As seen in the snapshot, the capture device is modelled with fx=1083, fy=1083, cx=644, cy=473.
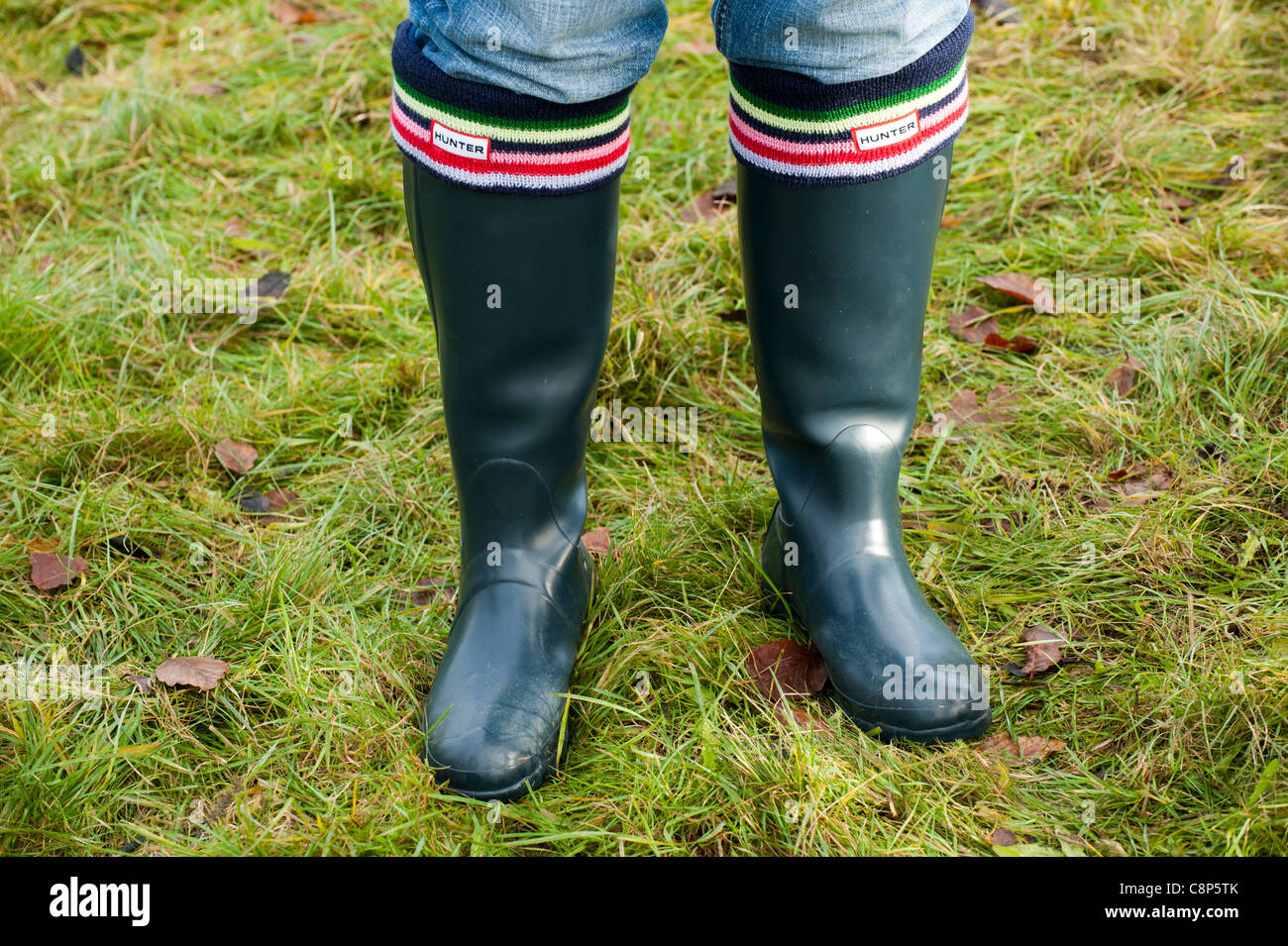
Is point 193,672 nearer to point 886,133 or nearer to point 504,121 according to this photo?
point 504,121

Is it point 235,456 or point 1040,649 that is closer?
point 1040,649

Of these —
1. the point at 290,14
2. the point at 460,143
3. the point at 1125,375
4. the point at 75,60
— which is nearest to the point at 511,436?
the point at 460,143

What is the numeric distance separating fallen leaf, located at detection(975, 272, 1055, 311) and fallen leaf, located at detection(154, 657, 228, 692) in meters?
1.50

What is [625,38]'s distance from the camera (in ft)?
3.66

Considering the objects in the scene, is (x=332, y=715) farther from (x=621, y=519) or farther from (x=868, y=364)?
(x=868, y=364)

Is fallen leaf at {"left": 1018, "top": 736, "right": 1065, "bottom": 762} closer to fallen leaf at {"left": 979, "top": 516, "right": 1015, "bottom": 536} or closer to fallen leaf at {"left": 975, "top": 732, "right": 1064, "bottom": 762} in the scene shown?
fallen leaf at {"left": 975, "top": 732, "right": 1064, "bottom": 762}

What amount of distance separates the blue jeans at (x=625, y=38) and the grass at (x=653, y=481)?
27.2 inches

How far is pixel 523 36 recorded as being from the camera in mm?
1048

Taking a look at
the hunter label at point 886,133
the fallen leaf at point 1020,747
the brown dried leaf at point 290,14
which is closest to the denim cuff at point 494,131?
the hunter label at point 886,133

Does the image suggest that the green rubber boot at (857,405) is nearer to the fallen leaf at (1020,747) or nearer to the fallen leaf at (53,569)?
the fallen leaf at (1020,747)

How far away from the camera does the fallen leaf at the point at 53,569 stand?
1.57 m

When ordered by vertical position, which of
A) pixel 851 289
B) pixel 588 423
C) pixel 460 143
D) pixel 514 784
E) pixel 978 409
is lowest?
pixel 514 784

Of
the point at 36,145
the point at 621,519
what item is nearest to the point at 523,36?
the point at 621,519

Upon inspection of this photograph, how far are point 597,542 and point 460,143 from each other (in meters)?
0.69
